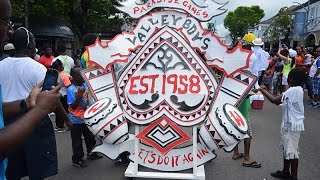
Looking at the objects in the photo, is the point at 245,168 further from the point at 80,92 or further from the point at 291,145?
the point at 80,92

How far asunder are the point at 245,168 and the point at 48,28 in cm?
1762

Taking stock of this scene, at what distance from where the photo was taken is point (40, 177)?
11.5 ft

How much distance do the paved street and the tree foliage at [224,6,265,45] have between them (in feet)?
232

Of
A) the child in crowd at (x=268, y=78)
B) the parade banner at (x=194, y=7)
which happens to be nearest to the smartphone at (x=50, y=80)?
the parade banner at (x=194, y=7)

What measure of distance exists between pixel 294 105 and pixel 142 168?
75.3 inches

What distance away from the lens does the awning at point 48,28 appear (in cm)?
2019

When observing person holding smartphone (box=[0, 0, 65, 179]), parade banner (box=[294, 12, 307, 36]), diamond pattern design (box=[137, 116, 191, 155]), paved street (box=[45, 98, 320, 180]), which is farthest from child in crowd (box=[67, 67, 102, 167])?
parade banner (box=[294, 12, 307, 36])

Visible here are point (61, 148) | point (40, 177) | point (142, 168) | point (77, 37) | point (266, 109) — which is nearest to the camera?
point (40, 177)

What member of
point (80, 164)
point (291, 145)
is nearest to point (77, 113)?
point (80, 164)

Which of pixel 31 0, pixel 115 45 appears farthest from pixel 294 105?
pixel 31 0

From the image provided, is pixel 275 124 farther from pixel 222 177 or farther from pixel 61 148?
pixel 61 148

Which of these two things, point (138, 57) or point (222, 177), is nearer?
point (138, 57)

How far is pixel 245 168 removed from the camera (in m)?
5.11

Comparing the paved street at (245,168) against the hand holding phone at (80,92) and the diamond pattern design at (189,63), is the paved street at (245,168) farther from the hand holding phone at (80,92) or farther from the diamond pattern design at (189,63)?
the diamond pattern design at (189,63)
